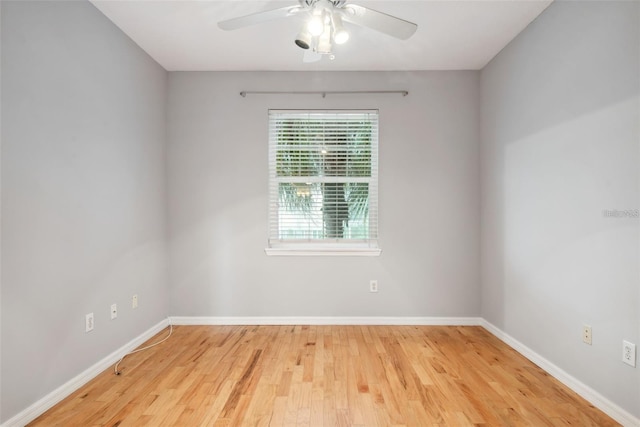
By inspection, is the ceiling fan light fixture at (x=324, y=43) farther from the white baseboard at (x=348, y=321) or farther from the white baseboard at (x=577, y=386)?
the white baseboard at (x=577, y=386)

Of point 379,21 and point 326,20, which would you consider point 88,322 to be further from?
point 379,21

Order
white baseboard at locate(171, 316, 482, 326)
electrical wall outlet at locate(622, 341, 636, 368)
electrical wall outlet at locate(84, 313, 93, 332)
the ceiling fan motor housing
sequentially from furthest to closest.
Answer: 1. white baseboard at locate(171, 316, 482, 326)
2. electrical wall outlet at locate(84, 313, 93, 332)
3. the ceiling fan motor housing
4. electrical wall outlet at locate(622, 341, 636, 368)

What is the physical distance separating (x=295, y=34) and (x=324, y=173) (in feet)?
4.28

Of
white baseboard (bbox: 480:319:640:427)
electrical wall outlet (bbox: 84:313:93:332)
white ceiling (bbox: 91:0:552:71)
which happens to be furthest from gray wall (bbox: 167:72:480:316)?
electrical wall outlet (bbox: 84:313:93:332)

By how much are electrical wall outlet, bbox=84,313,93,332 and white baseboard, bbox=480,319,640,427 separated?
10.7 feet

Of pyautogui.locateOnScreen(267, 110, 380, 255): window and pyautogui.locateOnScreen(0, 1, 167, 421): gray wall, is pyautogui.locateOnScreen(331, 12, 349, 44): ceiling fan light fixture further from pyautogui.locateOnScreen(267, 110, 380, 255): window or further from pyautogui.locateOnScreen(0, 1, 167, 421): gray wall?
pyautogui.locateOnScreen(0, 1, 167, 421): gray wall

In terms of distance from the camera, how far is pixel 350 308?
3.33 m

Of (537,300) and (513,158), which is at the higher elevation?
(513,158)

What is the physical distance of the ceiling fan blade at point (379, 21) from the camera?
1.72 meters

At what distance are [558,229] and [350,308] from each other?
1.94 m

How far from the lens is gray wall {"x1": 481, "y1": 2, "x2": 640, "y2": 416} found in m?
1.76

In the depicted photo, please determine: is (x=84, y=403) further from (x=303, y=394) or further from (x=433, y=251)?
(x=433, y=251)

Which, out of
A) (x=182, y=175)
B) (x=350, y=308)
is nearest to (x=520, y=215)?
(x=350, y=308)

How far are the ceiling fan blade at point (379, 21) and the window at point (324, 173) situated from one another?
4.95 ft
